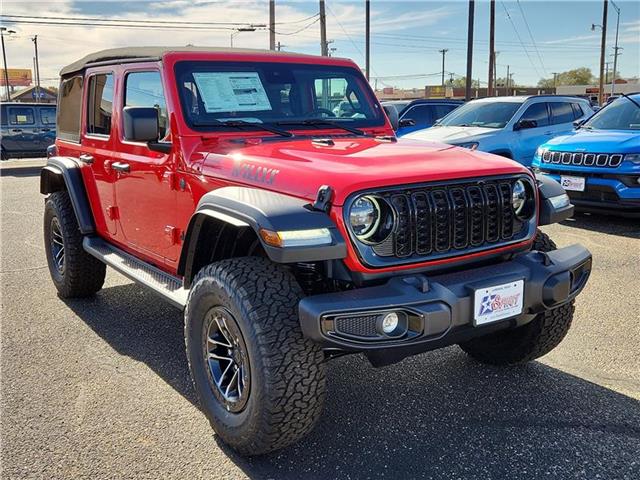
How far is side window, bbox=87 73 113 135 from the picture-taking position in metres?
4.32

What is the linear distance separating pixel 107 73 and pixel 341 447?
3.12m

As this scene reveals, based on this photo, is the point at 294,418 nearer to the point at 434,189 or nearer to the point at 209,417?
the point at 209,417

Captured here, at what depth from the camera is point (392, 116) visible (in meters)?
4.45

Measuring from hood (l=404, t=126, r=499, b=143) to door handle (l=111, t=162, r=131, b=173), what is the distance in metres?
5.86

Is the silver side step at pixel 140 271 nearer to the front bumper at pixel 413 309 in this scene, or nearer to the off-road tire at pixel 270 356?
the off-road tire at pixel 270 356

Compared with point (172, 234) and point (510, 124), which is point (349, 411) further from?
point (510, 124)

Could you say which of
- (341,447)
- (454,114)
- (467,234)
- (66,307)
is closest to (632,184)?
(454,114)

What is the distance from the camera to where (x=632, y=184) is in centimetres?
694

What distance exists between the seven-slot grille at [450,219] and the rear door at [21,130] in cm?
1628

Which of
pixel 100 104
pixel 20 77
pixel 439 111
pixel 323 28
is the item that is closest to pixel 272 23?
pixel 323 28

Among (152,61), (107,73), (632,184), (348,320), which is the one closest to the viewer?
(348,320)

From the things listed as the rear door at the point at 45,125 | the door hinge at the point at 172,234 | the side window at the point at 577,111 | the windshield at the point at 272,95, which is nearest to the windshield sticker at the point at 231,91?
the windshield at the point at 272,95

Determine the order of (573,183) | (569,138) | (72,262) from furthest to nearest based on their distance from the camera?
(569,138)
(573,183)
(72,262)

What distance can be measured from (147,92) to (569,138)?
19.4 feet
